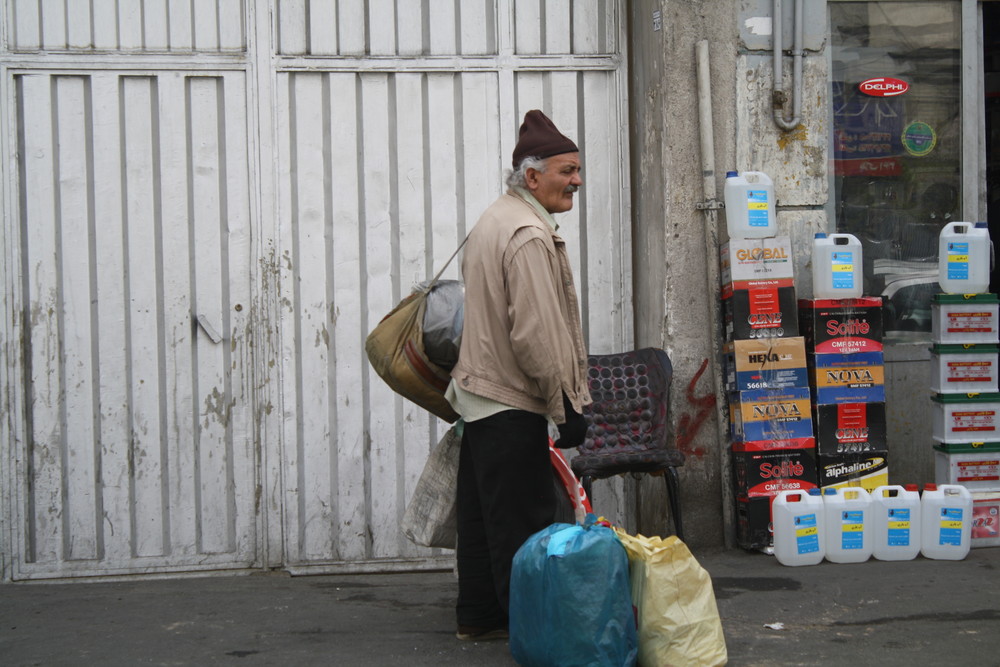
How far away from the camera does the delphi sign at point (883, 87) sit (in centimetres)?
601

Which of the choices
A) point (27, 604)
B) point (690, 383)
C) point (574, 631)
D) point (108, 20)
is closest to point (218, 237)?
point (108, 20)

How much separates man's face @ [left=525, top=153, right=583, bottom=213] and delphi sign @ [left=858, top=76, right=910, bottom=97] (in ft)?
9.29

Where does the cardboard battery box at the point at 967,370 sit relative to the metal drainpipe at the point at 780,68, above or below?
below

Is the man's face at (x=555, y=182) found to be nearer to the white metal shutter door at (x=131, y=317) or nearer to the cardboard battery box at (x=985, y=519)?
the white metal shutter door at (x=131, y=317)

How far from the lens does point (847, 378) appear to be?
209 inches

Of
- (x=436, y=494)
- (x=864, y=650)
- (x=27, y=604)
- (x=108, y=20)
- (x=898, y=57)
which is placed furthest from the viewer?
(x=898, y=57)

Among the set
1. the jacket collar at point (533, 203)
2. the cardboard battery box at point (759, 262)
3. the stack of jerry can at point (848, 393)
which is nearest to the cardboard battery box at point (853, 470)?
the stack of jerry can at point (848, 393)

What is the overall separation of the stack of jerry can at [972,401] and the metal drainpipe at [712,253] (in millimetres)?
1115

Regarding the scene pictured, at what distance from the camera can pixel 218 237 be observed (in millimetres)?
5375

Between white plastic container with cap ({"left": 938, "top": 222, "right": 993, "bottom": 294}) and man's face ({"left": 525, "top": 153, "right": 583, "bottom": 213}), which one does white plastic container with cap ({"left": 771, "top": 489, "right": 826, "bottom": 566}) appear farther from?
man's face ({"left": 525, "top": 153, "right": 583, "bottom": 213})

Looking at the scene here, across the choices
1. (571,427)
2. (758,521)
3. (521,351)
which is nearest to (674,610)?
(571,427)

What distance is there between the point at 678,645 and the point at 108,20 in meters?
4.04

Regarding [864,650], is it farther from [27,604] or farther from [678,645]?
[27,604]

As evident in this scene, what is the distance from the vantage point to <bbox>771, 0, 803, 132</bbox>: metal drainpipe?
5.48 m
